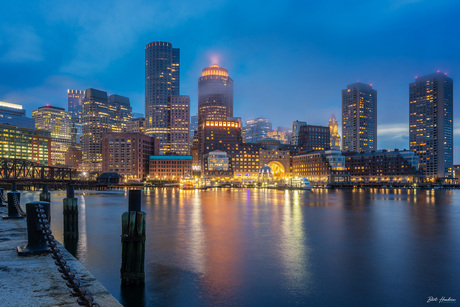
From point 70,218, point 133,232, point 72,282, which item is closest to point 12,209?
point 70,218

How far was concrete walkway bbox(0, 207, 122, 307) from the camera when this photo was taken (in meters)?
10.9

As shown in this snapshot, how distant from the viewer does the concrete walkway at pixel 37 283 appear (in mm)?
10859

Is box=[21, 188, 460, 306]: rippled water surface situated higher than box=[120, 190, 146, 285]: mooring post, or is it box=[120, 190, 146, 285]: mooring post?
box=[120, 190, 146, 285]: mooring post

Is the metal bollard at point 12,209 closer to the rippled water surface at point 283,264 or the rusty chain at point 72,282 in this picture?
the rippled water surface at point 283,264

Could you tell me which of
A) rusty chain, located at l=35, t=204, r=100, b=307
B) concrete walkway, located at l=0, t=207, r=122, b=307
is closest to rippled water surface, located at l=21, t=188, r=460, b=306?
concrete walkway, located at l=0, t=207, r=122, b=307

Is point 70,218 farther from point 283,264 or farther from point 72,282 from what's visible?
point 72,282

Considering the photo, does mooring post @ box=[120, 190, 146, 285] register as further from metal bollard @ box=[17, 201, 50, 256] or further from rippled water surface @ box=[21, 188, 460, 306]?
metal bollard @ box=[17, 201, 50, 256]

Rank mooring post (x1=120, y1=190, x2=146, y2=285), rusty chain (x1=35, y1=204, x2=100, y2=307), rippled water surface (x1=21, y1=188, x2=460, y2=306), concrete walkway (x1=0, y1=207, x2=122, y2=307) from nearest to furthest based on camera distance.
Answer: rusty chain (x1=35, y1=204, x2=100, y2=307)
concrete walkway (x1=0, y1=207, x2=122, y2=307)
mooring post (x1=120, y1=190, x2=146, y2=285)
rippled water surface (x1=21, y1=188, x2=460, y2=306)

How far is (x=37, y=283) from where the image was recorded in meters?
12.3

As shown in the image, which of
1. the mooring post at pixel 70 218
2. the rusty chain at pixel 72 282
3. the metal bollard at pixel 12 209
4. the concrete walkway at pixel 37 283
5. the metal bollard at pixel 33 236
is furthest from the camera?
the mooring post at pixel 70 218

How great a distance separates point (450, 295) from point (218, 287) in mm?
14098

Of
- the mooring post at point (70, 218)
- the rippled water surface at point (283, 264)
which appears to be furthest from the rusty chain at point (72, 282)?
the mooring post at point (70, 218)

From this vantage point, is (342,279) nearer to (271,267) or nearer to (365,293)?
(365,293)

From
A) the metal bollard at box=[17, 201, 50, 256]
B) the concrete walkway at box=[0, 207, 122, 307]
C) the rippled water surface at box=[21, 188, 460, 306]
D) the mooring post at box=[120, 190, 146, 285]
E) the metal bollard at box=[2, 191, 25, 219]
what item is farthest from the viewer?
the metal bollard at box=[2, 191, 25, 219]
